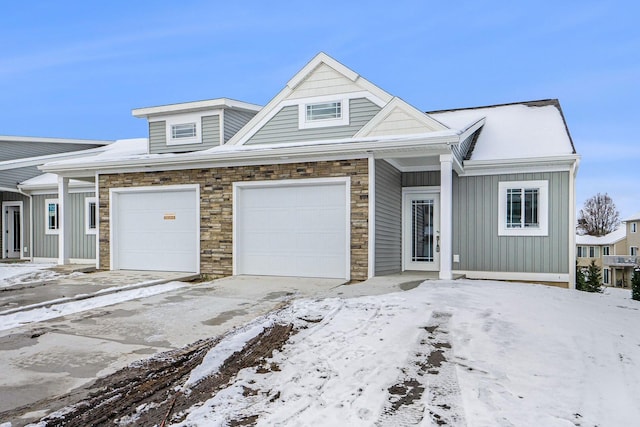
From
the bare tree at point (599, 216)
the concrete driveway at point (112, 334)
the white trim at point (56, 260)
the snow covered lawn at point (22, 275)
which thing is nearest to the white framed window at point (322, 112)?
the concrete driveway at point (112, 334)

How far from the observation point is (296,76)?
465 inches

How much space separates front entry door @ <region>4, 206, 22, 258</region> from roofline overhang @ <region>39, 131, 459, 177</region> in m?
7.13

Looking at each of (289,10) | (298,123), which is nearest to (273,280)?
(298,123)

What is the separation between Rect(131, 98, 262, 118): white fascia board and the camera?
13.5 meters

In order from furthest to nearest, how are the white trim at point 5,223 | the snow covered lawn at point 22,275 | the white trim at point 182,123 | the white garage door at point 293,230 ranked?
the white trim at point 5,223
the white trim at point 182,123
the snow covered lawn at point 22,275
the white garage door at point 293,230

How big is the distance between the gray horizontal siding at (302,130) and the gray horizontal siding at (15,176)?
9.80m

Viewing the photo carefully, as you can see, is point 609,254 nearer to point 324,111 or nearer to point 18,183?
point 324,111

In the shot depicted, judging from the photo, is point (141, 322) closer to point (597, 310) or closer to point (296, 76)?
point (597, 310)

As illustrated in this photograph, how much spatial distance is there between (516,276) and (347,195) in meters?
4.65

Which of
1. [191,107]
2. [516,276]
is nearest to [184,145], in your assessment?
[191,107]

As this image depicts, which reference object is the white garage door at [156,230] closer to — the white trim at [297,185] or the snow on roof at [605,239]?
the white trim at [297,185]

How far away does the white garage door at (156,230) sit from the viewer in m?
10.7

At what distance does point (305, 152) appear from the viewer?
9281 millimetres

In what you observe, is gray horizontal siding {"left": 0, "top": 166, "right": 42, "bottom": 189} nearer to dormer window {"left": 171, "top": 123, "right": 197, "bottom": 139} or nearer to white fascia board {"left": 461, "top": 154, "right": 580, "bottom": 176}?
dormer window {"left": 171, "top": 123, "right": 197, "bottom": 139}
